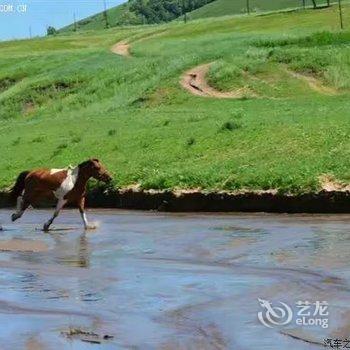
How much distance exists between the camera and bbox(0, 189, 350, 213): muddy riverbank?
71.7 ft

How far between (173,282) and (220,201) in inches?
419

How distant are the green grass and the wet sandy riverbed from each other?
4.03 m

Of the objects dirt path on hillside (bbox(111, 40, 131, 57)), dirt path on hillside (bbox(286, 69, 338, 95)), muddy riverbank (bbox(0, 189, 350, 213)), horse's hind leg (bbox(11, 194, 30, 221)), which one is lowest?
muddy riverbank (bbox(0, 189, 350, 213))

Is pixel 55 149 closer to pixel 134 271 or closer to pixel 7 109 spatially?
pixel 134 271

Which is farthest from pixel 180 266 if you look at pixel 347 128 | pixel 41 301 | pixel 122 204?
pixel 347 128

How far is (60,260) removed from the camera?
1627cm

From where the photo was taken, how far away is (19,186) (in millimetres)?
23312

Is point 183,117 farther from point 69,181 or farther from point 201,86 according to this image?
point 69,181

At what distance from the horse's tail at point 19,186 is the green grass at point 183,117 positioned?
4.03 metres

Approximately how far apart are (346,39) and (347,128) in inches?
1332

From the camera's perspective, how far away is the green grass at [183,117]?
25.4m

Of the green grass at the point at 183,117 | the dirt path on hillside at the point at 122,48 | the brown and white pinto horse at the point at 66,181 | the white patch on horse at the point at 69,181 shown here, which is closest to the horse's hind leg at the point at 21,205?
the brown and white pinto horse at the point at 66,181

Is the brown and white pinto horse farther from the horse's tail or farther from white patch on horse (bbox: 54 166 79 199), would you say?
the horse's tail

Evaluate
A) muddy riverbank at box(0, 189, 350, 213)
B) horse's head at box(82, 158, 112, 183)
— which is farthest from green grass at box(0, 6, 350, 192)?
horse's head at box(82, 158, 112, 183)
